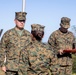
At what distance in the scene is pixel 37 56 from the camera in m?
7.03

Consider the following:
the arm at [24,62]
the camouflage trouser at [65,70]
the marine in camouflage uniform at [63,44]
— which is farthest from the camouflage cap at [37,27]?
the camouflage trouser at [65,70]

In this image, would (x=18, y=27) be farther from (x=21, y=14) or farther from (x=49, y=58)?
(x=49, y=58)

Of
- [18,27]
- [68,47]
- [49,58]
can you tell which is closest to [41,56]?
[49,58]

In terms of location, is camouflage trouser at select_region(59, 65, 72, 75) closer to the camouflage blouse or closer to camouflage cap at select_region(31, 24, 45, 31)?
the camouflage blouse

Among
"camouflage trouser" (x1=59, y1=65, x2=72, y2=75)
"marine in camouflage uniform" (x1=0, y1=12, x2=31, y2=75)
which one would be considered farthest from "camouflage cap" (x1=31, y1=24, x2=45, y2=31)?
"camouflage trouser" (x1=59, y1=65, x2=72, y2=75)

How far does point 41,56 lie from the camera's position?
6.99 metres

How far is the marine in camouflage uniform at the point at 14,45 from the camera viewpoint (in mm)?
9273

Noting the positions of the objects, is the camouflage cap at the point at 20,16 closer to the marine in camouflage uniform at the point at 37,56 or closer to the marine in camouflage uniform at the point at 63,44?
the marine in camouflage uniform at the point at 63,44

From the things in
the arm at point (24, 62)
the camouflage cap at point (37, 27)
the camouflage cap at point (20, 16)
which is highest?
the camouflage cap at point (20, 16)

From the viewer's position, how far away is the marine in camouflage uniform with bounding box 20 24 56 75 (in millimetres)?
6977

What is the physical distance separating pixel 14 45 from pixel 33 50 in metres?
2.37

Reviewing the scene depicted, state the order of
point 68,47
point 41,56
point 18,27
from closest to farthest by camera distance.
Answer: point 41,56
point 18,27
point 68,47

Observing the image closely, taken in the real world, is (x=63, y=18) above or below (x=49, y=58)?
above

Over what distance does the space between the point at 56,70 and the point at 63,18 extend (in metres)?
3.88
